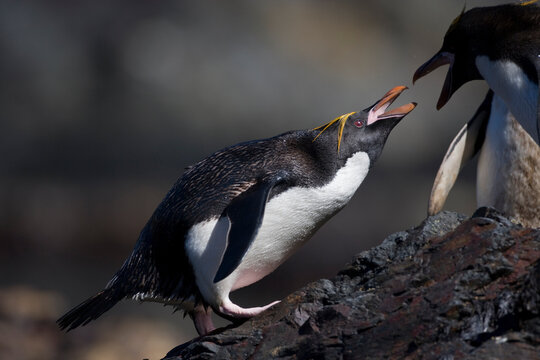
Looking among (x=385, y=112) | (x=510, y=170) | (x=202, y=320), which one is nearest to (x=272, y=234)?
(x=202, y=320)

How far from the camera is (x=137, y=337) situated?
3309 millimetres

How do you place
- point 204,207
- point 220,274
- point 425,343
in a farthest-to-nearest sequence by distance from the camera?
1. point 204,207
2. point 220,274
3. point 425,343

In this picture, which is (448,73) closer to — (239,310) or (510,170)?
(510,170)

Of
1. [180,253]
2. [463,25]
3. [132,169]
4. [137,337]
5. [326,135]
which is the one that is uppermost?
[132,169]

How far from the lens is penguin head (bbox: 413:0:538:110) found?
1577mm

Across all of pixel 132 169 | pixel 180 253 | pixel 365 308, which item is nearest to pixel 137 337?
pixel 132 169

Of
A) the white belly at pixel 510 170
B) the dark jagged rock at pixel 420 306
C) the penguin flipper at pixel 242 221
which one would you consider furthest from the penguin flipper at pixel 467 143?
the penguin flipper at pixel 242 221

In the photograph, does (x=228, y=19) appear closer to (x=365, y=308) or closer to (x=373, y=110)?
(x=373, y=110)

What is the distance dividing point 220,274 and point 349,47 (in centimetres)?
363

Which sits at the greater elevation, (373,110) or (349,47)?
(349,47)

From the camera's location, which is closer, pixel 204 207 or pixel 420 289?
pixel 420 289

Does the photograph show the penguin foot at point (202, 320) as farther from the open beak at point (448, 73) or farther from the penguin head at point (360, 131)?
the open beak at point (448, 73)

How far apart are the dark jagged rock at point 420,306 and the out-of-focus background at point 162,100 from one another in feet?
9.58

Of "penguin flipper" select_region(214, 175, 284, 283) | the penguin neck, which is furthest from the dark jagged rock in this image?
the penguin neck
